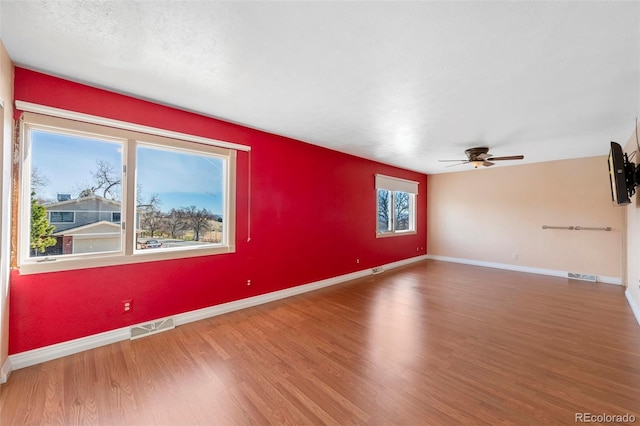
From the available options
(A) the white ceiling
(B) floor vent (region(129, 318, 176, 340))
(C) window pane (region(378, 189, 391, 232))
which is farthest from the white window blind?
(B) floor vent (region(129, 318, 176, 340))

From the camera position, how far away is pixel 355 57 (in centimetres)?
192

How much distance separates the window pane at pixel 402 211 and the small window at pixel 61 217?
5.80 metres

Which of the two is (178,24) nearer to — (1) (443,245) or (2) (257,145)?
(2) (257,145)

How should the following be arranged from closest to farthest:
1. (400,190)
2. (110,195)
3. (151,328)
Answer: (110,195), (151,328), (400,190)

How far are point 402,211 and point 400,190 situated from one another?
2.32ft

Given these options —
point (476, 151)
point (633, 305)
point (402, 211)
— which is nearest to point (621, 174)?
point (476, 151)

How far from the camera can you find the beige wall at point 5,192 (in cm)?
184

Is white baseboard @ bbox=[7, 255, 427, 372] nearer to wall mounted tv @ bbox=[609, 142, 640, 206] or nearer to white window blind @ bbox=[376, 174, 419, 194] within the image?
white window blind @ bbox=[376, 174, 419, 194]

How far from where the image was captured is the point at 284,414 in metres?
1.67

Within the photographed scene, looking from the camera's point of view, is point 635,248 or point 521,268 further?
point 521,268

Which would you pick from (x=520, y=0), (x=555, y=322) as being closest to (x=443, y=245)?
(x=555, y=322)

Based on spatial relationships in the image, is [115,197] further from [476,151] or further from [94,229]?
[476,151]

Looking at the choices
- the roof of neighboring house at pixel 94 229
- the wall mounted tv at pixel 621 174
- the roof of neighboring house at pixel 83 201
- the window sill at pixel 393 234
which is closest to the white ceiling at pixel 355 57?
the wall mounted tv at pixel 621 174

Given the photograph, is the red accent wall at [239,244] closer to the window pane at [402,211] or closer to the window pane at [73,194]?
the window pane at [73,194]
